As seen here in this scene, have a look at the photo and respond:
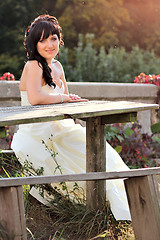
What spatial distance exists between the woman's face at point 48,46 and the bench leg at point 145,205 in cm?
125

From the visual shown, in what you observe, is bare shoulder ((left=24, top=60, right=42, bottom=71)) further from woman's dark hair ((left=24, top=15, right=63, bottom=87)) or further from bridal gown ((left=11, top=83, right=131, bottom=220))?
bridal gown ((left=11, top=83, right=131, bottom=220))

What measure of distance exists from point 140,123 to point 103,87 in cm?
79

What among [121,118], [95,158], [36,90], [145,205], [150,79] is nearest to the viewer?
[145,205]

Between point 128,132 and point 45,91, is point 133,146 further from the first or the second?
point 45,91

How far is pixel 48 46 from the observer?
3.17 metres

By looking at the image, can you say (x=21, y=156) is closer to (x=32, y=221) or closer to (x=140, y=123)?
(x=32, y=221)

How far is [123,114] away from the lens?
8.65 ft

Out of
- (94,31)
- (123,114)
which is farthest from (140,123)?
(94,31)

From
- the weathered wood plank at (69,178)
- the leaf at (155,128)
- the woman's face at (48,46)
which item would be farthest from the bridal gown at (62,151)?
the leaf at (155,128)

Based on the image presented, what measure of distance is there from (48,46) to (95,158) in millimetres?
913

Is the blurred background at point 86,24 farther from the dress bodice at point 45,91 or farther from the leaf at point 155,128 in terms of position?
the dress bodice at point 45,91

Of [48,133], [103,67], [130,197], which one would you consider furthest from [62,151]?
[103,67]

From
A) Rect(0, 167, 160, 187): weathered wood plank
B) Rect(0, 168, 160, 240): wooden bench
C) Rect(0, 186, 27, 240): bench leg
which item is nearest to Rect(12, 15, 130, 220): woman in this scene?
Rect(0, 168, 160, 240): wooden bench

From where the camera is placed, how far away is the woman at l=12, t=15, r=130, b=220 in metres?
2.98
